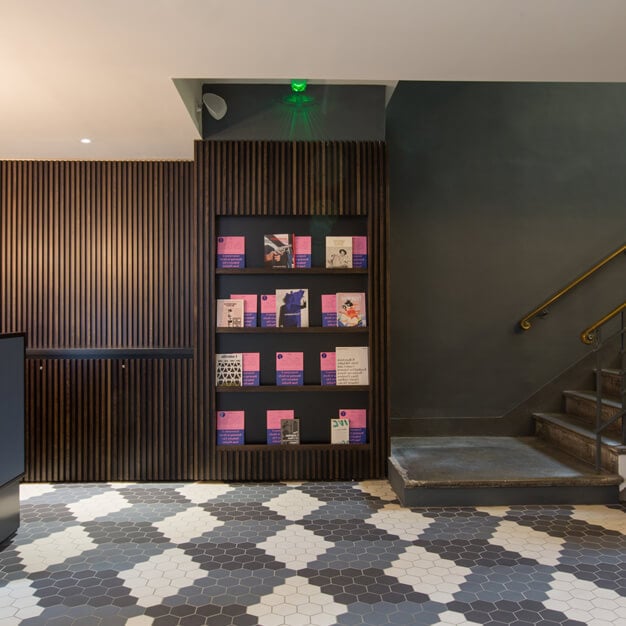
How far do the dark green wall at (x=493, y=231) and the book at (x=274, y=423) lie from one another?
1.27 meters

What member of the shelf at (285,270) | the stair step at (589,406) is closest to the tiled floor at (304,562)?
the stair step at (589,406)

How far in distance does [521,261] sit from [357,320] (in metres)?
1.89

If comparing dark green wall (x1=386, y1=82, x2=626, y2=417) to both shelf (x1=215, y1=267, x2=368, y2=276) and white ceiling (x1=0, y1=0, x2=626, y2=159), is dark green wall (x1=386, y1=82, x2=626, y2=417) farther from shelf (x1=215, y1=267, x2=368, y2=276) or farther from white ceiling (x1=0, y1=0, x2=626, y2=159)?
white ceiling (x1=0, y1=0, x2=626, y2=159)

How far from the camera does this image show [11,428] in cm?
353

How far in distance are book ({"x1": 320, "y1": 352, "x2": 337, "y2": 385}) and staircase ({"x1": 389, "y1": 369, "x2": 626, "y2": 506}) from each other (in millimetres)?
752

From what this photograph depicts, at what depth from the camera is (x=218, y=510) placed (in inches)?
157

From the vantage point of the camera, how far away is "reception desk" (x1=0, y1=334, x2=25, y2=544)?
11.2 feet

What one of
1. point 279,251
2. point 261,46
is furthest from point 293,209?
point 261,46

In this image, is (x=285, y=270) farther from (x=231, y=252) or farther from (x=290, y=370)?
(x=290, y=370)

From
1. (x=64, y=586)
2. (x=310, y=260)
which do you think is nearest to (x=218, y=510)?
(x=64, y=586)

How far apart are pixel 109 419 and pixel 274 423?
1.29m

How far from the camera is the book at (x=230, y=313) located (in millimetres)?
4715

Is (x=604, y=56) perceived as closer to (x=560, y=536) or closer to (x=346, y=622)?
(x=560, y=536)

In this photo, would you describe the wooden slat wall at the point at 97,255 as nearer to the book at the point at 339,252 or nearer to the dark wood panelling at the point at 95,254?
the dark wood panelling at the point at 95,254
